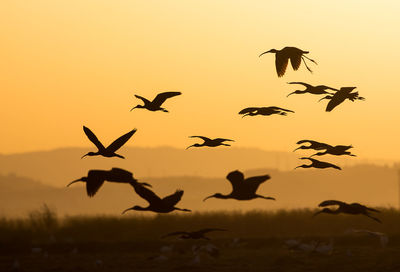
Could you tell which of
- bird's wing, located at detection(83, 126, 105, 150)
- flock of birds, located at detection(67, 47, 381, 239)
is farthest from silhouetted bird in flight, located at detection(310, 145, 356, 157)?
bird's wing, located at detection(83, 126, 105, 150)

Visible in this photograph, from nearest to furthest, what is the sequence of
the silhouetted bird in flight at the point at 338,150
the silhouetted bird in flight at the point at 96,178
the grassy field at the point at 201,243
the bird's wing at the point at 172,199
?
the silhouetted bird in flight at the point at 96,178, the bird's wing at the point at 172,199, the silhouetted bird in flight at the point at 338,150, the grassy field at the point at 201,243

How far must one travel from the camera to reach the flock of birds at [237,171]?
1249 centimetres

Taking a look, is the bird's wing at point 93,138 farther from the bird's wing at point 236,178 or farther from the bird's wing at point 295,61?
the bird's wing at point 295,61

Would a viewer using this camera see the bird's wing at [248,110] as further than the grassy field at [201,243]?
No

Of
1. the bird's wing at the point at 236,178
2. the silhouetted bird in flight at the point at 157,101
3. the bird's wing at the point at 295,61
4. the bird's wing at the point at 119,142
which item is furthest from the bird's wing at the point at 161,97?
the bird's wing at the point at 236,178

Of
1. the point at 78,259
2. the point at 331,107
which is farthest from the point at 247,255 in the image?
the point at 331,107

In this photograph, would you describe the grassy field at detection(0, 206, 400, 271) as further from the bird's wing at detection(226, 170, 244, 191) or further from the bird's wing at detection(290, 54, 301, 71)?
the bird's wing at detection(226, 170, 244, 191)

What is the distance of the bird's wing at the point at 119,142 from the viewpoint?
1316 cm

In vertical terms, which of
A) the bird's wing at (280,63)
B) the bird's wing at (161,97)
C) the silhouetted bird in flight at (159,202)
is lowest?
the silhouetted bird in flight at (159,202)

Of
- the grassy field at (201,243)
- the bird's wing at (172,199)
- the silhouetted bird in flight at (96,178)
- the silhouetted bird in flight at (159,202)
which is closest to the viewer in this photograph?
the silhouetted bird in flight at (96,178)

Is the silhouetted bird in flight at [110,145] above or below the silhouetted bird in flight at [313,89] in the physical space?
below

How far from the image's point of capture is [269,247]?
35.2m

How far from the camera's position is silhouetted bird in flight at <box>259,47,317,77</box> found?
15250 mm

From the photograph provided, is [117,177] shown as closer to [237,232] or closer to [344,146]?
[344,146]
